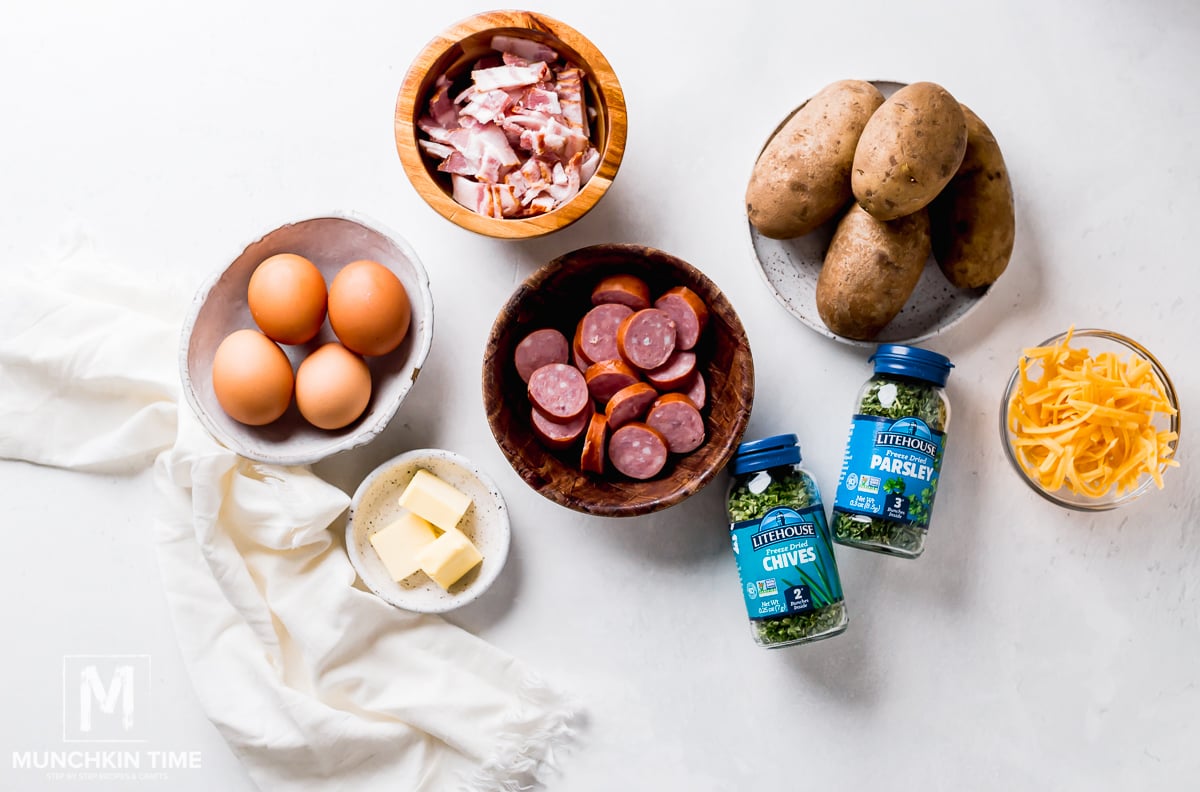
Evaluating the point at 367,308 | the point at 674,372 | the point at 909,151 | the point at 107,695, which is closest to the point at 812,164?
the point at 909,151

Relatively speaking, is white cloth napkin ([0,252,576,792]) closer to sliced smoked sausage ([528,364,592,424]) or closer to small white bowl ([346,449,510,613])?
small white bowl ([346,449,510,613])

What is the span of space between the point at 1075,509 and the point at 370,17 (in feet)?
4.72

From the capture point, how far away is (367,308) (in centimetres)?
133

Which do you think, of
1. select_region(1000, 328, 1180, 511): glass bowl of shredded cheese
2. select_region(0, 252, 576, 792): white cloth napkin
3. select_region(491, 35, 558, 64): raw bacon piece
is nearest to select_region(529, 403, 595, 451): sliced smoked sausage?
select_region(0, 252, 576, 792): white cloth napkin

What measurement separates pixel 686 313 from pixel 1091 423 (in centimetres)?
61

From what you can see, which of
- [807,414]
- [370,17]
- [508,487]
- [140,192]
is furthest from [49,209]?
[807,414]

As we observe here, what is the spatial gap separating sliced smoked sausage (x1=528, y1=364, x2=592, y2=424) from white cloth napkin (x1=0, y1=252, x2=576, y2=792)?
37cm

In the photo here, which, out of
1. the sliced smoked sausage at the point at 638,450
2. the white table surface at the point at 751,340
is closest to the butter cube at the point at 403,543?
the white table surface at the point at 751,340

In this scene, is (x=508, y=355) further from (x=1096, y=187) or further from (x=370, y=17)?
(x=1096, y=187)

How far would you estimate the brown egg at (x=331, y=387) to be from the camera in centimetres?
134

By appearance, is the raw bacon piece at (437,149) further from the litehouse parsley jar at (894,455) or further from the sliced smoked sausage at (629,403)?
the litehouse parsley jar at (894,455)

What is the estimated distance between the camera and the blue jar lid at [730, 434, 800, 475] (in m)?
1.33

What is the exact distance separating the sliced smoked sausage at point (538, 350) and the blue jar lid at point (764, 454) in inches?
12.6

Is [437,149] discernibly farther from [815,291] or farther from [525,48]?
[815,291]
